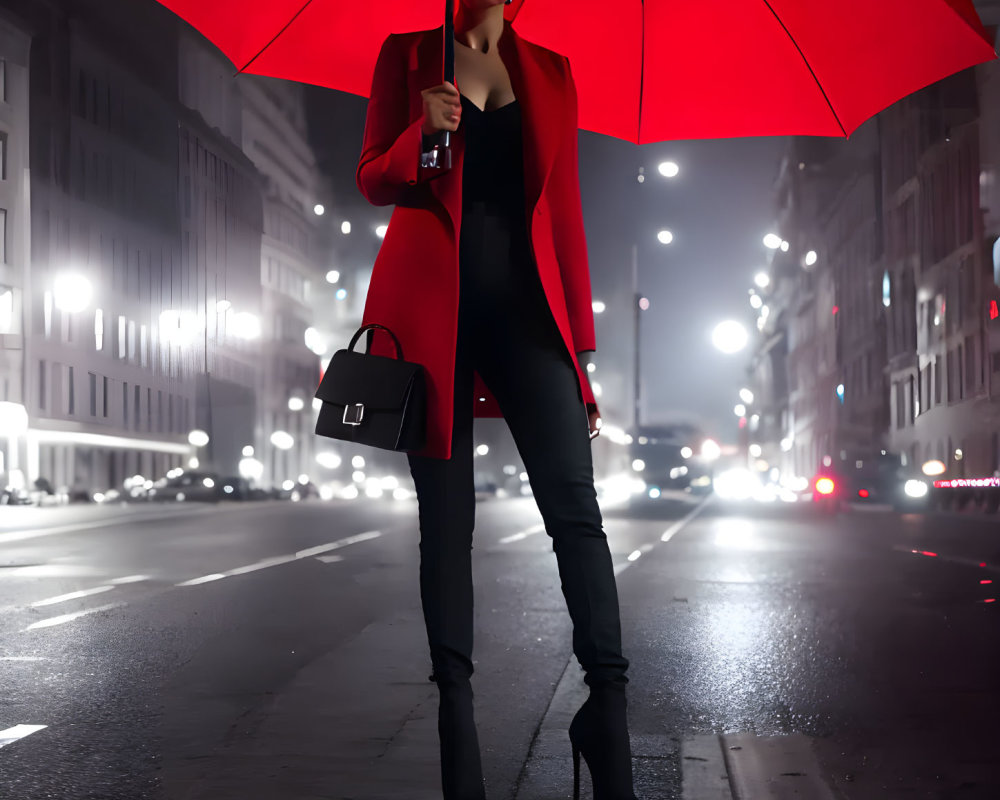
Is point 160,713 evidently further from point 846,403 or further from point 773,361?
point 773,361

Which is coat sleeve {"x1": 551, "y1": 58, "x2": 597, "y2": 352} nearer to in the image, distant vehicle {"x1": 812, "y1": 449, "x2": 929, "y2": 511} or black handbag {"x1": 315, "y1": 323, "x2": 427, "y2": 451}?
black handbag {"x1": 315, "y1": 323, "x2": 427, "y2": 451}

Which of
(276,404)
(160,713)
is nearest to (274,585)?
(160,713)

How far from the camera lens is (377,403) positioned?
3.12 metres

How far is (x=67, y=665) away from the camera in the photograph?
592 centimetres

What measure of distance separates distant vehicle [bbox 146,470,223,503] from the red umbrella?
38.8m

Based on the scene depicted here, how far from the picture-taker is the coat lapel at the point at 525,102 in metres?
3.14

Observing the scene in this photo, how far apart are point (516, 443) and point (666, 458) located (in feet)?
196

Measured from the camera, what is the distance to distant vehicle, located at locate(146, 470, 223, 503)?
42.8 m

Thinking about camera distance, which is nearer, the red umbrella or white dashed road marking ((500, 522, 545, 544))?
the red umbrella

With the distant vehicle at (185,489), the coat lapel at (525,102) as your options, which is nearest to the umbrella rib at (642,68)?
the coat lapel at (525,102)

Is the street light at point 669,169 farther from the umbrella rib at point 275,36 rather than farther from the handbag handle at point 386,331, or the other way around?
the handbag handle at point 386,331

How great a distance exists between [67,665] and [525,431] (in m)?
3.54

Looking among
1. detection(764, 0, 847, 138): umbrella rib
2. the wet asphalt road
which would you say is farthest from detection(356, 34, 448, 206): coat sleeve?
detection(764, 0, 847, 138): umbrella rib

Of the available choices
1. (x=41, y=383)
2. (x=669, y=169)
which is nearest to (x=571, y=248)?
(x=669, y=169)
